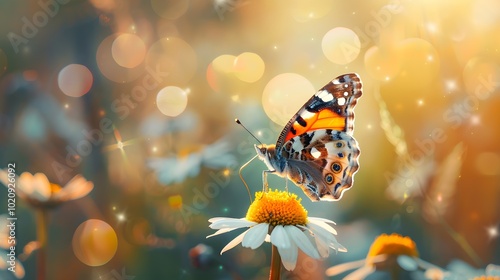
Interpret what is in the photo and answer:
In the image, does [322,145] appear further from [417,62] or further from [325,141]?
[417,62]

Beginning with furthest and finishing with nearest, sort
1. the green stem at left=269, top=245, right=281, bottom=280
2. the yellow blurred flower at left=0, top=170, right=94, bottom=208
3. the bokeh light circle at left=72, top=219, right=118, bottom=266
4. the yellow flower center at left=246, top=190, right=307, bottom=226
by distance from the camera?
the bokeh light circle at left=72, top=219, right=118, bottom=266 < the yellow blurred flower at left=0, top=170, right=94, bottom=208 < the yellow flower center at left=246, top=190, right=307, bottom=226 < the green stem at left=269, top=245, right=281, bottom=280

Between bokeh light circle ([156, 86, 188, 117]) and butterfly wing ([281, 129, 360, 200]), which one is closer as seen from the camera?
butterfly wing ([281, 129, 360, 200])

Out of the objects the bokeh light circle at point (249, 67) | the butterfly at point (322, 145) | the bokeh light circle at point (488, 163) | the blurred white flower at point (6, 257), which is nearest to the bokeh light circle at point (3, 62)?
the blurred white flower at point (6, 257)

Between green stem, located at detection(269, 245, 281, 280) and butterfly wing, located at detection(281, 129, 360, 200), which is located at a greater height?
butterfly wing, located at detection(281, 129, 360, 200)

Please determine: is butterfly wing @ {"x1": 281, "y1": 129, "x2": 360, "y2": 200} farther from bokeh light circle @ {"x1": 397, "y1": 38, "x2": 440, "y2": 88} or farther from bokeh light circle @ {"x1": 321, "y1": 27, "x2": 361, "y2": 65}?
bokeh light circle @ {"x1": 397, "y1": 38, "x2": 440, "y2": 88}

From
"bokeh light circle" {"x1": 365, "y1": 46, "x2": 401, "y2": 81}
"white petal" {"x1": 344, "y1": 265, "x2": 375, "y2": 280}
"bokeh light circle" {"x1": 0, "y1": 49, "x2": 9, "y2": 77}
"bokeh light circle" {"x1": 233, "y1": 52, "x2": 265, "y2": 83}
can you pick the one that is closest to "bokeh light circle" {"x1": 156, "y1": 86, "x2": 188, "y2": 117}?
"bokeh light circle" {"x1": 233, "y1": 52, "x2": 265, "y2": 83}

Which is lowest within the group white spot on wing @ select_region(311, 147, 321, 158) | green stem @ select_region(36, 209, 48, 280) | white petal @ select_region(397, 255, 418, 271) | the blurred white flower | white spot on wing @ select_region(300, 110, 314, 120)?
white petal @ select_region(397, 255, 418, 271)
